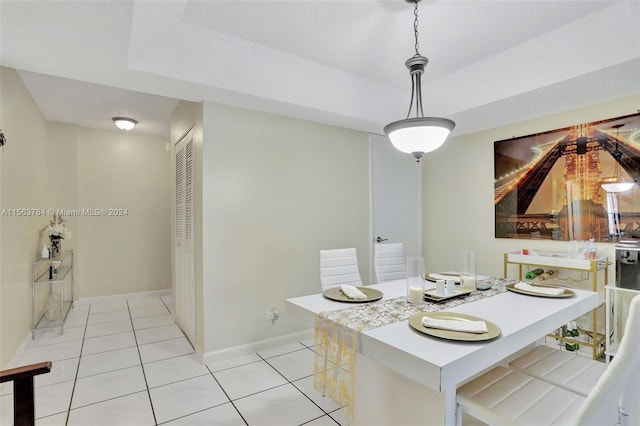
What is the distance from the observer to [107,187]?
4.77 m

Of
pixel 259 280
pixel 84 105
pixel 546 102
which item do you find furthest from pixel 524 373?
pixel 84 105

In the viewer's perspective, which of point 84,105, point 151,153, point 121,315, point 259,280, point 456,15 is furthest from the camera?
point 151,153

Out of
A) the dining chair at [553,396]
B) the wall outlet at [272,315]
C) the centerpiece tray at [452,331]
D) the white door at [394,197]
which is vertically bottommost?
the wall outlet at [272,315]

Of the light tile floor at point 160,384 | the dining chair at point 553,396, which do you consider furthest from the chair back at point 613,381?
the light tile floor at point 160,384

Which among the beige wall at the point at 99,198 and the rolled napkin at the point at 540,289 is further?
the beige wall at the point at 99,198

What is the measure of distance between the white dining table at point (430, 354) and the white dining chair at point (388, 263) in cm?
78

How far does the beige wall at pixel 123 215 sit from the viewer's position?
15.2 feet

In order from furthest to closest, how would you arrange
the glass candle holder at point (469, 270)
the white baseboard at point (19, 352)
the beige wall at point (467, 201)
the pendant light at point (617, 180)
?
the beige wall at point (467, 201)
the pendant light at point (617, 180)
the white baseboard at point (19, 352)
the glass candle holder at point (469, 270)

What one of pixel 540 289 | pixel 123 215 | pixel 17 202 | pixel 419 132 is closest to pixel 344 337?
pixel 419 132

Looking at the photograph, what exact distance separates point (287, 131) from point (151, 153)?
2.98 m

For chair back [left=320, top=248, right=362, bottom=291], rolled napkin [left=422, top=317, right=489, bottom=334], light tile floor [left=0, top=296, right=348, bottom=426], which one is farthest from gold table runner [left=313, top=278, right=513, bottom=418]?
chair back [left=320, top=248, right=362, bottom=291]

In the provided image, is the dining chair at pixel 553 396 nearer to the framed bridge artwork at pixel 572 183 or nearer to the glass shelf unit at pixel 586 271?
the glass shelf unit at pixel 586 271

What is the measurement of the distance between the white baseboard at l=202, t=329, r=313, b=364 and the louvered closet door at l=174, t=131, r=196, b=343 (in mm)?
408

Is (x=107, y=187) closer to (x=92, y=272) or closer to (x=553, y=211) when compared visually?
(x=92, y=272)
